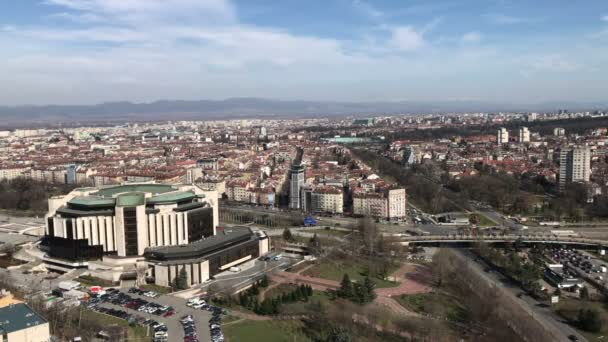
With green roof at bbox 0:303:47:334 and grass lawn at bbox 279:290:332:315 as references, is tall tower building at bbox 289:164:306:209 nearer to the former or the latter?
grass lawn at bbox 279:290:332:315

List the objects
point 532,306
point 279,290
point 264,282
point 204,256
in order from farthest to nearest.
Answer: point 204,256, point 264,282, point 279,290, point 532,306

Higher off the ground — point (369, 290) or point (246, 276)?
point (369, 290)

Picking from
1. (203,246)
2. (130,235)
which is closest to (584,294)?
(203,246)

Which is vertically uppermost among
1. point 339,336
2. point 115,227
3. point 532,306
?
point 115,227

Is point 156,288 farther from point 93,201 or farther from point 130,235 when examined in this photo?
point 93,201

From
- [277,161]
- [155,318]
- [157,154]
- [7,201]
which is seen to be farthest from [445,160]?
[155,318]

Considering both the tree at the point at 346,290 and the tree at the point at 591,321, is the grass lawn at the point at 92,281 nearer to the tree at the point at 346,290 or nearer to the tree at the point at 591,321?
the tree at the point at 346,290

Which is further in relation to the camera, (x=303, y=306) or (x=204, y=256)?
(x=204, y=256)
